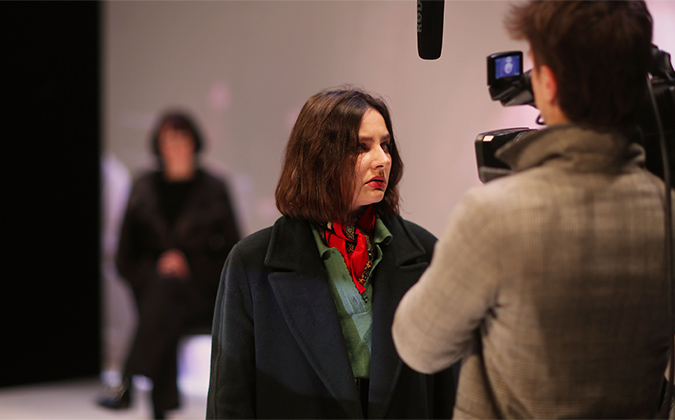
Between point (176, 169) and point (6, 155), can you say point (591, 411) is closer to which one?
point (176, 169)

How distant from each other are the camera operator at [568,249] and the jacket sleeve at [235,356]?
0.61 metres

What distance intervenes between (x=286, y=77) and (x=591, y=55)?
2.72m


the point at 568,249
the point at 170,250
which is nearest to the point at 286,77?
the point at 170,250

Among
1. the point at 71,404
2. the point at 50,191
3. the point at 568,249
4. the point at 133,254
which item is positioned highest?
the point at 568,249

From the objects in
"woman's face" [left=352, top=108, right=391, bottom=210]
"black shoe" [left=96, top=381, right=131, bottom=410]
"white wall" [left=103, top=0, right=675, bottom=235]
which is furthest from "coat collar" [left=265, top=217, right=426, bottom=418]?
"black shoe" [left=96, top=381, right=131, bottom=410]

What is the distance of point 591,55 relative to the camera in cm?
91

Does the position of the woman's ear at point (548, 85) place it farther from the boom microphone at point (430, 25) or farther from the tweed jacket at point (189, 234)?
the tweed jacket at point (189, 234)

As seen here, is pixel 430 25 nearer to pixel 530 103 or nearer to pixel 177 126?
pixel 530 103

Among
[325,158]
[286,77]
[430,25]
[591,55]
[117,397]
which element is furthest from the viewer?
[117,397]

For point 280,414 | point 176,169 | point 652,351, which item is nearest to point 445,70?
point 280,414

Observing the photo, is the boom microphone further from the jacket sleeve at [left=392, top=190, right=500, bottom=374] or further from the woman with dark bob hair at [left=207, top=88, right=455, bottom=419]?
the jacket sleeve at [left=392, top=190, right=500, bottom=374]

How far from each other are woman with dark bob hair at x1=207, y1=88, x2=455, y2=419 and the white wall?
0.97 meters

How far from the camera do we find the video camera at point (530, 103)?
3.45 feet

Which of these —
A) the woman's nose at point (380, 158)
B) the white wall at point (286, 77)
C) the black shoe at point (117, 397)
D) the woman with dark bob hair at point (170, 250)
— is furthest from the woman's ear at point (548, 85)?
the black shoe at point (117, 397)
